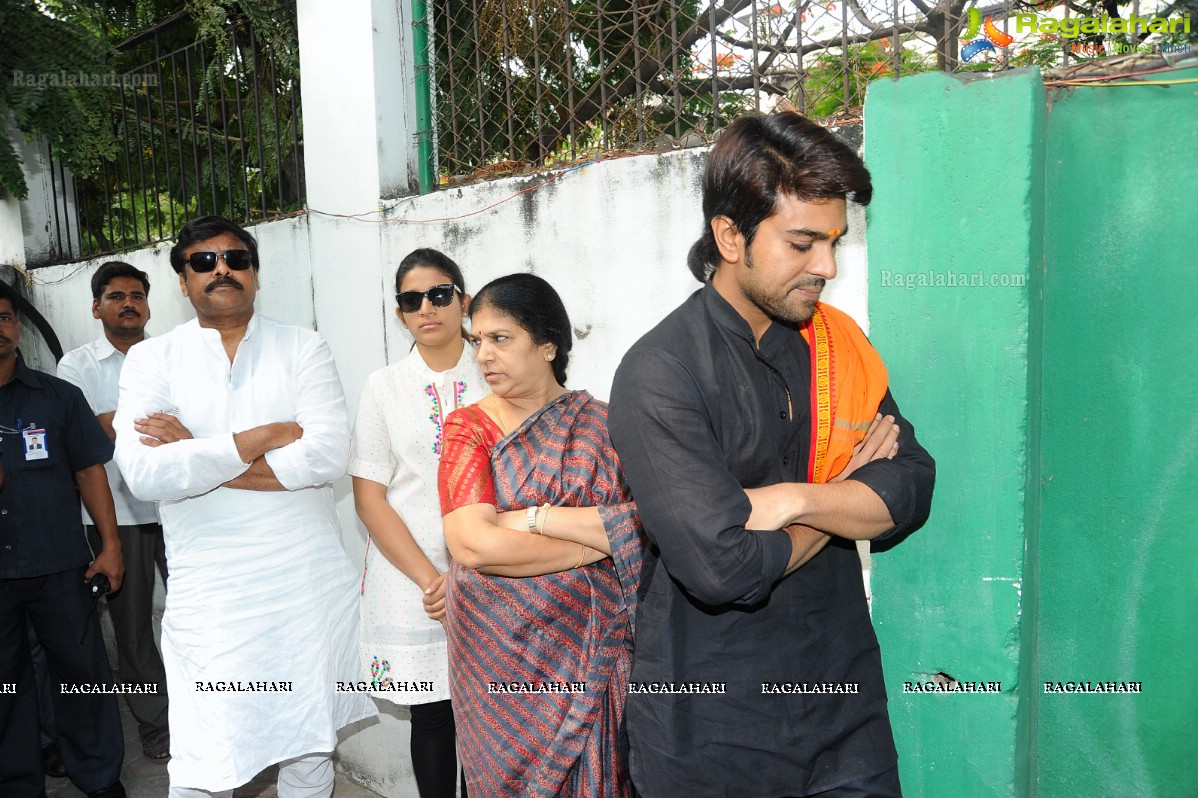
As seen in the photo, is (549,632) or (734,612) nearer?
(734,612)

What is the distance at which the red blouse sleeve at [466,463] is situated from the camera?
2348mm

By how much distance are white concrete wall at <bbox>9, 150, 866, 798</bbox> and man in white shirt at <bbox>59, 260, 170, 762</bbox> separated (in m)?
0.80

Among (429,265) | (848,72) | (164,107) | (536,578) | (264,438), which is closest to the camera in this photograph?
(536,578)

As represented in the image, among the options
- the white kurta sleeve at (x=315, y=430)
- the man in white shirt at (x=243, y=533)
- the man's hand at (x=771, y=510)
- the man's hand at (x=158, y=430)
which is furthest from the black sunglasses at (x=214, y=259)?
the man's hand at (x=771, y=510)

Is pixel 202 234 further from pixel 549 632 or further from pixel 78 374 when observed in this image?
pixel 78 374

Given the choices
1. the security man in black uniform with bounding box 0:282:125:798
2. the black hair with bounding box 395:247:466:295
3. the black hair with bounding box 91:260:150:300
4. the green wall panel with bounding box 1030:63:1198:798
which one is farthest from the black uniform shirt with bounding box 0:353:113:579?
the green wall panel with bounding box 1030:63:1198:798

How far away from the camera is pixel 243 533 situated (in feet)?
10.6

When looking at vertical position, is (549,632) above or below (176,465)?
below

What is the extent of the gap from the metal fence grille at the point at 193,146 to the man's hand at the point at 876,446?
3491mm

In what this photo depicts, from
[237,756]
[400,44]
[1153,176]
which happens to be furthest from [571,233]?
[237,756]

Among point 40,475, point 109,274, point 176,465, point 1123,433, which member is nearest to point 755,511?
point 1123,433

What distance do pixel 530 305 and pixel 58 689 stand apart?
3.15m

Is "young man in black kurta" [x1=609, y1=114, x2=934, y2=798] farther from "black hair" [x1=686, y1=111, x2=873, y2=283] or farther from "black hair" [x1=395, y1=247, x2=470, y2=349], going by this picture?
"black hair" [x1=395, y1=247, x2=470, y2=349]

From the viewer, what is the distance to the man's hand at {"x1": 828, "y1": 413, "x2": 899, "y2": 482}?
2.01m
